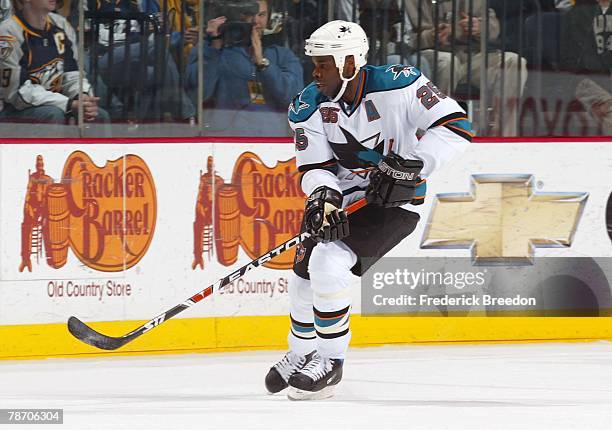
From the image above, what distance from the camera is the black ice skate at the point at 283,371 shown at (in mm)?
4242

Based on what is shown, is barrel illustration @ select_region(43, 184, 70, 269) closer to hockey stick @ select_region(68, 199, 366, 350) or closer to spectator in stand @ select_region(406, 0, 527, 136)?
hockey stick @ select_region(68, 199, 366, 350)

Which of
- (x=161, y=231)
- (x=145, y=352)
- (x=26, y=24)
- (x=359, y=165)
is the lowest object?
(x=145, y=352)

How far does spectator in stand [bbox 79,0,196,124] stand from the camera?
5367mm

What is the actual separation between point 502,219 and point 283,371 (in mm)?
1603

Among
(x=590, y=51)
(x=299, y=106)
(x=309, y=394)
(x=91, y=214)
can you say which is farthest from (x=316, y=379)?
(x=590, y=51)

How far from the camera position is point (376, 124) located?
13.5 ft

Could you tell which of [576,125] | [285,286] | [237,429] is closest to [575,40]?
[576,125]

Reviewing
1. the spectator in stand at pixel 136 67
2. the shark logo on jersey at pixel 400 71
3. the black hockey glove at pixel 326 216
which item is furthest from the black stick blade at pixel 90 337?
the spectator in stand at pixel 136 67

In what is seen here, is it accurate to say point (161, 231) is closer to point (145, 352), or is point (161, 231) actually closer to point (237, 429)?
point (145, 352)

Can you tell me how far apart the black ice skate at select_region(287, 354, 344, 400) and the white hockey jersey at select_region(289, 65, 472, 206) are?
541mm

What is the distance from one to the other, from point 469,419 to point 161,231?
6.30 feet

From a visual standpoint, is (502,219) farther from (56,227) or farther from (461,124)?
(56,227)

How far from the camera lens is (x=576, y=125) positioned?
5.67 metres

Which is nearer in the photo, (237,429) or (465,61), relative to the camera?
(237,429)
